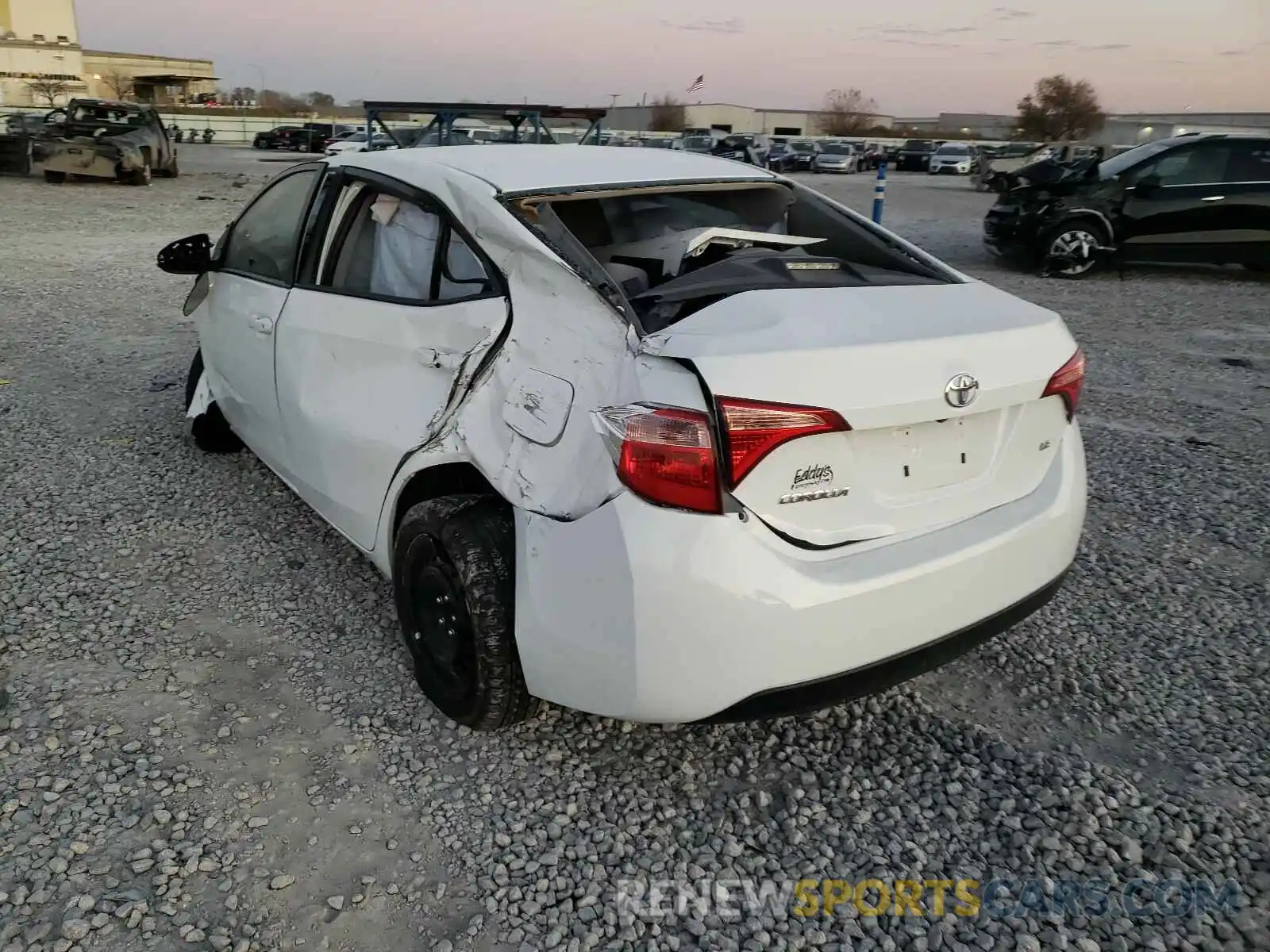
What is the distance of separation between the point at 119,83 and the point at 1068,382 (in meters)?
81.5

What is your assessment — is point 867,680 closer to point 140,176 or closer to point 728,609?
point 728,609

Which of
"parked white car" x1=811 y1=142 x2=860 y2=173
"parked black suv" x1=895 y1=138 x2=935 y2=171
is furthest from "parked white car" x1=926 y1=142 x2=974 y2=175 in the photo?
"parked white car" x1=811 y1=142 x2=860 y2=173

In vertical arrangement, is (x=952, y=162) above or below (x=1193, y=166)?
below

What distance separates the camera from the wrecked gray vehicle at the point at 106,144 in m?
17.7

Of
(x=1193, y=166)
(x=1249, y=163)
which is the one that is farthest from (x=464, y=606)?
(x=1249, y=163)

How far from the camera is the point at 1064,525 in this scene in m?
2.54

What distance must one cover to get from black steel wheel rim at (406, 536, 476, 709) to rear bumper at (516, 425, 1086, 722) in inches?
12.0

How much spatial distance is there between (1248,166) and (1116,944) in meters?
11.3

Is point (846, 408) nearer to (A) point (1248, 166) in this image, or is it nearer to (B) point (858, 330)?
(B) point (858, 330)

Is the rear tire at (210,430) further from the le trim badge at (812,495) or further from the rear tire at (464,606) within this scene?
the le trim badge at (812,495)

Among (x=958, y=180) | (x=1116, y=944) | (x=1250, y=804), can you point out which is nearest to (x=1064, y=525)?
(x=1250, y=804)

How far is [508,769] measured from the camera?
8.34 feet

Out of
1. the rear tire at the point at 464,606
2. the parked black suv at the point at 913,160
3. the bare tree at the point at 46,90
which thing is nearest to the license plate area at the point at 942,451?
the rear tire at the point at 464,606

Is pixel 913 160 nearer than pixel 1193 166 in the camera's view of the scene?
No
